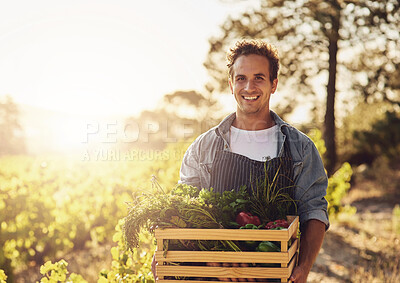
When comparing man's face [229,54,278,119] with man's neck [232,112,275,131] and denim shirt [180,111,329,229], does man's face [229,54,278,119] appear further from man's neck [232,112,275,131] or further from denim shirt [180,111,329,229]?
denim shirt [180,111,329,229]

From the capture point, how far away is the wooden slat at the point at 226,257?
181 cm

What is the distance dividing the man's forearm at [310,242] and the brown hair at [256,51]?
85 cm

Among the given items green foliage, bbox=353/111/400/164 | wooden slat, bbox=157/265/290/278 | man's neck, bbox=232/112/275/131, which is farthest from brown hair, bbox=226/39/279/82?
green foliage, bbox=353/111/400/164

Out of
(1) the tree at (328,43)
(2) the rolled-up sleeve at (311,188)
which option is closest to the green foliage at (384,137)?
(1) the tree at (328,43)

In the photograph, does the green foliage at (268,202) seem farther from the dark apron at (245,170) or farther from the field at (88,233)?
the field at (88,233)

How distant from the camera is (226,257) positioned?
6.04 ft

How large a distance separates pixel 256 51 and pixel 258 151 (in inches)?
22.3

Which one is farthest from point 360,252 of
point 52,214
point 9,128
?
point 9,128

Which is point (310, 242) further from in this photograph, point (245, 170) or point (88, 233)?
point (88, 233)

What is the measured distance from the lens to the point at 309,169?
2447 millimetres

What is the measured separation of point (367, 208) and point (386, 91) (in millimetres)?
3090

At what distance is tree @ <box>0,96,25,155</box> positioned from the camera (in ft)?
136

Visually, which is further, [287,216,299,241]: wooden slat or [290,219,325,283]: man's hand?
[290,219,325,283]: man's hand

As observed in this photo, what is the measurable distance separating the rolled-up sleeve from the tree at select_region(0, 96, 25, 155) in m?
42.3
